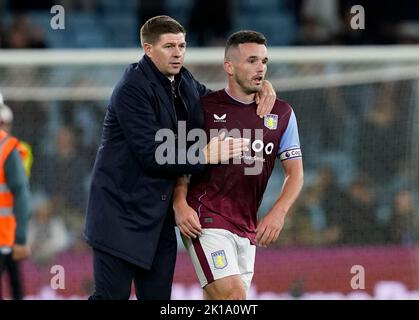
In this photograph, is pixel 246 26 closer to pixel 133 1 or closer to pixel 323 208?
pixel 133 1

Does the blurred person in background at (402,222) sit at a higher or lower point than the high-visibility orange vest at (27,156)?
lower

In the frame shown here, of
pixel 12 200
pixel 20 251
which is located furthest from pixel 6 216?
pixel 20 251

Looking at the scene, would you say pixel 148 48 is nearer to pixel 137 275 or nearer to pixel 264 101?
pixel 264 101

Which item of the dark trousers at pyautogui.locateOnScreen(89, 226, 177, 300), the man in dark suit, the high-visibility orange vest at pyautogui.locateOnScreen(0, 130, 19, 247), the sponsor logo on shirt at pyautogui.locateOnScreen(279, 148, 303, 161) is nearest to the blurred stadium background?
the high-visibility orange vest at pyautogui.locateOnScreen(0, 130, 19, 247)

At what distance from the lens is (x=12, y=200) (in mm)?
7223

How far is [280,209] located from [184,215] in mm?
437

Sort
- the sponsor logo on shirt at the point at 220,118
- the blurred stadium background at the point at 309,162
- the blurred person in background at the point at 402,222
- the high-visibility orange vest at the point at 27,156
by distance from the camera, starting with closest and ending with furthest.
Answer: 1. the sponsor logo on shirt at the point at 220,118
2. the high-visibility orange vest at the point at 27,156
3. the blurred stadium background at the point at 309,162
4. the blurred person in background at the point at 402,222

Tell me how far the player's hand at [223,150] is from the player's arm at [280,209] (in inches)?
12.7

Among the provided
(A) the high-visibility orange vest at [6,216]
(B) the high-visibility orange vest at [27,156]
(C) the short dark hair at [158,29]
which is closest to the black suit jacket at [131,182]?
(C) the short dark hair at [158,29]

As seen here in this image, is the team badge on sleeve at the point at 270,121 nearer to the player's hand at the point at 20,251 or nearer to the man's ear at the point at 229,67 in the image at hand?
the man's ear at the point at 229,67

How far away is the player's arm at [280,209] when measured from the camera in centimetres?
484

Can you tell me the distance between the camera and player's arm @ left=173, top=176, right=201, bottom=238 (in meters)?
4.82

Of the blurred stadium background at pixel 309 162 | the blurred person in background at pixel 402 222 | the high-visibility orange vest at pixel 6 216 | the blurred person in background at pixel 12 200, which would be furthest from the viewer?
the blurred person in background at pixel 402 222
